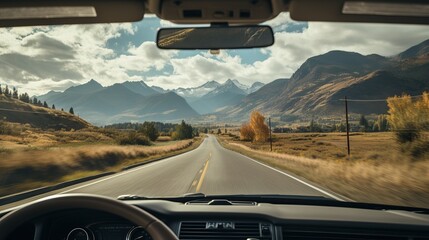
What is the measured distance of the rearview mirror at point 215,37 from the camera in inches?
138

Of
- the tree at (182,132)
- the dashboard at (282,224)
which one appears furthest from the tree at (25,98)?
the dashboard at (282,224)

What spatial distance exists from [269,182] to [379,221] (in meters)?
11.9

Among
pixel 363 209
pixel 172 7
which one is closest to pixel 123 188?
pixel 363 209

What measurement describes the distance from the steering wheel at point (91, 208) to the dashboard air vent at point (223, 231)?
155cm

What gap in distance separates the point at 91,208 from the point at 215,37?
1.81 meters

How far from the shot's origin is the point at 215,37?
3.55 meters

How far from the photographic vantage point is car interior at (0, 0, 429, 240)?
3.18 m

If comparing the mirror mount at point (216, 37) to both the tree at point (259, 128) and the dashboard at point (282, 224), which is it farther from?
the tree at point (259, 128)

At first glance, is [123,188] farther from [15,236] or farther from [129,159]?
[129,159]

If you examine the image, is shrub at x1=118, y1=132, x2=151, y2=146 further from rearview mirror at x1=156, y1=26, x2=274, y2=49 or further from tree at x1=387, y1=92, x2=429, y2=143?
rearview mirror at x1=156, y1=26, x2=274, y2=49

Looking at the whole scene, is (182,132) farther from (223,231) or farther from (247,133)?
(223,231)

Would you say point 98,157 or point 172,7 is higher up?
point 172,7

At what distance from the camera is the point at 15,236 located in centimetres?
266

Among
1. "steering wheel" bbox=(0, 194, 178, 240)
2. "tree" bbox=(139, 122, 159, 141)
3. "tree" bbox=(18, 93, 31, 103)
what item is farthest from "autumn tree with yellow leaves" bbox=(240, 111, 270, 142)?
"steering wheel" bbox=(0, 194, 178, 240)
